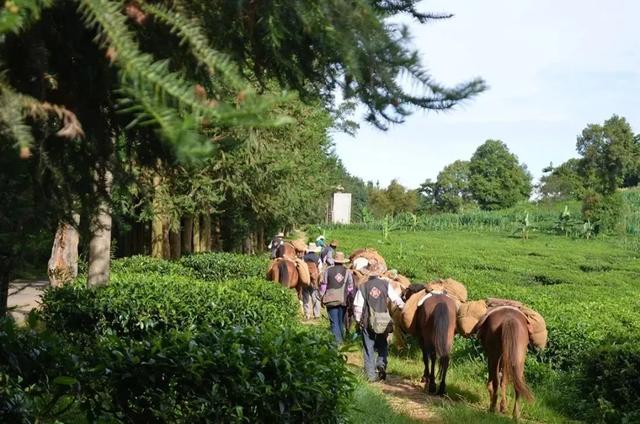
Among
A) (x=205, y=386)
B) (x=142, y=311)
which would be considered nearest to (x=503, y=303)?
(x=142, y=311)

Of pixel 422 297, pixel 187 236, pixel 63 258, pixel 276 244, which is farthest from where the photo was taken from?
pixel 187 236

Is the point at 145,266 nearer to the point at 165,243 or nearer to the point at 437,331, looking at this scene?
the point at 165,243

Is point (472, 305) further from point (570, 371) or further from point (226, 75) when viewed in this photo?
point (226, 75)

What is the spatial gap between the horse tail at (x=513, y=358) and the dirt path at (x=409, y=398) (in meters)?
1.00

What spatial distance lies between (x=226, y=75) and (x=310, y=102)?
4.83 ft

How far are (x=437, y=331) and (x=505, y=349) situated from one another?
144cm

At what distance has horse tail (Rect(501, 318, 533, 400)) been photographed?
8.48 metres

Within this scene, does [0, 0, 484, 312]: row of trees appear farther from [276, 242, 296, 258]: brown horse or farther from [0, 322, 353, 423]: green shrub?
[276, 242, 296, 258]: brown horse

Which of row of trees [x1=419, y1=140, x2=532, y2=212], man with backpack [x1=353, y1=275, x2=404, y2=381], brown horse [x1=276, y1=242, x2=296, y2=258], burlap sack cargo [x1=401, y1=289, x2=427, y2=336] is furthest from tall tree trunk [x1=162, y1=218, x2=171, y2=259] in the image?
row of trees [x1=419, y1=140, x2=532, y2=212]

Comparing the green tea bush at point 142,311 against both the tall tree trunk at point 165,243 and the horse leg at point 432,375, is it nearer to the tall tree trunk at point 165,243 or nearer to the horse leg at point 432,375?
the horse leg at point 432,375

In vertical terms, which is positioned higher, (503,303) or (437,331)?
(503,303)

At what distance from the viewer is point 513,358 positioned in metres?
8.55

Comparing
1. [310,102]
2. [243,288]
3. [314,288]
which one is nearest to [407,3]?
[310,102]

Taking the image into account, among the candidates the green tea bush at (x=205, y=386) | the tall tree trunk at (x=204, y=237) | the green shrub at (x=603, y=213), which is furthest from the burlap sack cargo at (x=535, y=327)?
the green shrub at (x=603, y=213)
